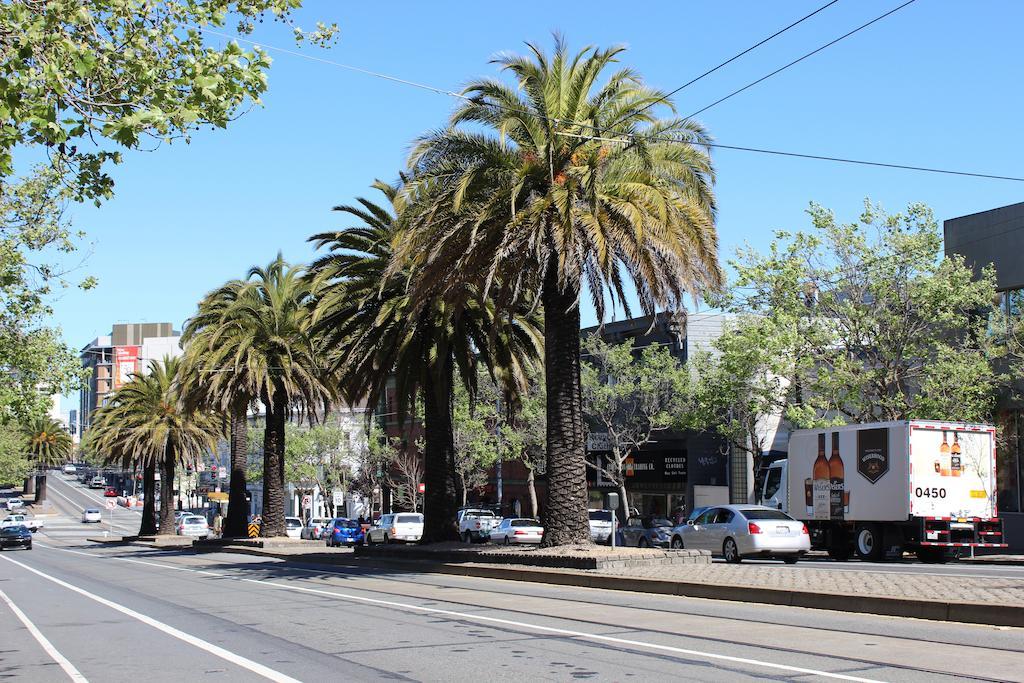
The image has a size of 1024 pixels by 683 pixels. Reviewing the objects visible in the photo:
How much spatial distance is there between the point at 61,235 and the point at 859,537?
22.1 meters

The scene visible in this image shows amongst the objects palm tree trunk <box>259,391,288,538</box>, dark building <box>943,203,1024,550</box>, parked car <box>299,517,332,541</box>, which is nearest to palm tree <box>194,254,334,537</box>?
palm tree trunk <box>259,391,288,538</box>

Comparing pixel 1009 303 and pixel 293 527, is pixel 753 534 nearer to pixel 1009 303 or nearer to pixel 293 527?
pixel 1009 303

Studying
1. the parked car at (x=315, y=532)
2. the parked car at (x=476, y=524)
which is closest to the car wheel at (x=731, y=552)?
the parked car at (x=476, y=524)

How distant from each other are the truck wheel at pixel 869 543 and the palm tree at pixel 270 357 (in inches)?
715

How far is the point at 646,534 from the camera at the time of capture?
39.0 m

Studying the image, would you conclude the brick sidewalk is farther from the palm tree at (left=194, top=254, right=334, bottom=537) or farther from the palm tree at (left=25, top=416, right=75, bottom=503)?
the palm tree at (left=25, top=416, right=75, bottom=503)

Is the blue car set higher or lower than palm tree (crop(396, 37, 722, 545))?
lower

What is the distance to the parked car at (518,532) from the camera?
42500 mm

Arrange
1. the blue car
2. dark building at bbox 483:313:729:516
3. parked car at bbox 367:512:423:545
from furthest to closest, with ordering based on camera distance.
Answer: the blue car
dark building at bbox 483:313:729:516
parked car at bbox 367:512:423:545

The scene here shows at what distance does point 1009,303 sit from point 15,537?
Result: 50487 mm

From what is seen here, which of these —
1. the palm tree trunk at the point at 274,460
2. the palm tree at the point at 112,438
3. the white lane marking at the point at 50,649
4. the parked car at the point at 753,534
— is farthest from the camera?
the palm tree at the point at 112,438

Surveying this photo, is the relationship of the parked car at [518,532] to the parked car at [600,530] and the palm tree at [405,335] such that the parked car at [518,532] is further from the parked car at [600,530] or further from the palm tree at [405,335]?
the palm tree at [405,335]

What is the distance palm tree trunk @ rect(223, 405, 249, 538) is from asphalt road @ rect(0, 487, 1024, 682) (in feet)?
74.7

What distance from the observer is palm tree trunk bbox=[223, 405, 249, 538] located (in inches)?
1713
